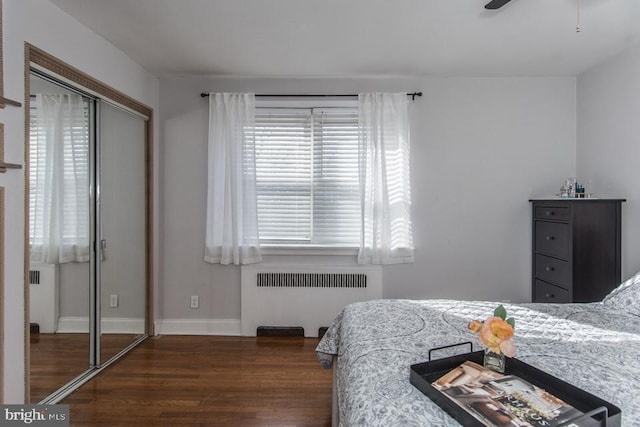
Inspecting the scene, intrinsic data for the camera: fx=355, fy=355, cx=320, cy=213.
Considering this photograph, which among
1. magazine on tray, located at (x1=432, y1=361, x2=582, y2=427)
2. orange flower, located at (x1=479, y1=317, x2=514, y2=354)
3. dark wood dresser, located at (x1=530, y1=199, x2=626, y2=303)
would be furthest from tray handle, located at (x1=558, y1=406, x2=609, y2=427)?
dark wood dresser, located at (x1=530, y1=199, x2=626, y2=303)

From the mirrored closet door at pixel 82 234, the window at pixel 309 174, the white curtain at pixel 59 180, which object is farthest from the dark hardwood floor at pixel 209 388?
the window at pixel 309 174

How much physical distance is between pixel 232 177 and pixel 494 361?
268cm

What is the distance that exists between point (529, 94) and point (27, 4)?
3.91 m

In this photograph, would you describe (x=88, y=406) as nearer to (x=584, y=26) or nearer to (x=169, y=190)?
(x=169, y=190)

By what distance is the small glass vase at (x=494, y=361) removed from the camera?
123 centimetres

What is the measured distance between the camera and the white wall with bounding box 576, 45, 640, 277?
2719mm

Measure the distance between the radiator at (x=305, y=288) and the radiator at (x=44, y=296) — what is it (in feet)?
4.91

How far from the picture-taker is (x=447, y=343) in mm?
1517

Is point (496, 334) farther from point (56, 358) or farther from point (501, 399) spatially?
point (56, 358)

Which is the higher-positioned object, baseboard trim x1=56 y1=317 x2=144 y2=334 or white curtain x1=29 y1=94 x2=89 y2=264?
white curtain x1=29 y1=94 x2=89 y2=264

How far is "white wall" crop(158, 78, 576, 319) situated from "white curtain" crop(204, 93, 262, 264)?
0.17m

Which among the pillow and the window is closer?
the pillow

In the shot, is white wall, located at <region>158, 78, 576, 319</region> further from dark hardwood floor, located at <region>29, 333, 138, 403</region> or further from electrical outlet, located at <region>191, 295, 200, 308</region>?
dark hardwood floor, located at <region>29, 333, 138, 403</region>

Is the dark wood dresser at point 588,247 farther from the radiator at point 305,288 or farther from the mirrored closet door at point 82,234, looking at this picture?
the mirrored closet door at point 82,234
